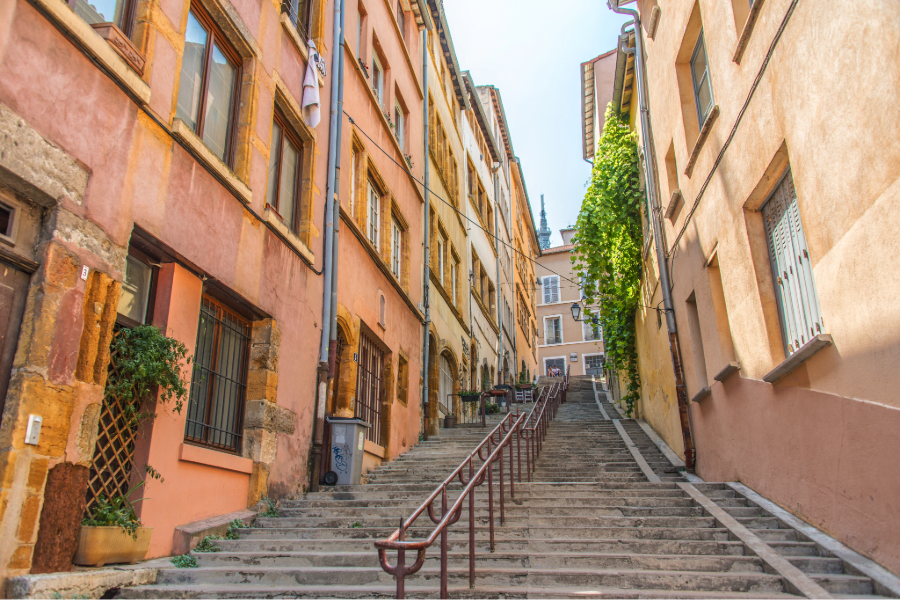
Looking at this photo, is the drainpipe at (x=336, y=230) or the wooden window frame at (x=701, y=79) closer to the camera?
the wooden window frame at (x=701, y=79)

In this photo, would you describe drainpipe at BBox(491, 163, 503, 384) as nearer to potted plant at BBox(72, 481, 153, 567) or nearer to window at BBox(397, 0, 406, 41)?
window at BBox(397, 0, 406, 41)

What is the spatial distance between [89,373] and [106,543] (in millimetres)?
1234

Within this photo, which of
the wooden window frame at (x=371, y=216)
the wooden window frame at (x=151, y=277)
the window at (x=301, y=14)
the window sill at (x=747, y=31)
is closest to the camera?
the wooden window frame at (x=151, y=277)

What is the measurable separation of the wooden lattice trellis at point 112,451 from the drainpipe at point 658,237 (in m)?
7.26

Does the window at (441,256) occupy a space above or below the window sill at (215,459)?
above

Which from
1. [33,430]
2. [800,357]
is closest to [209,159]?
[33,430]

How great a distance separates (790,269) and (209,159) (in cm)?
568

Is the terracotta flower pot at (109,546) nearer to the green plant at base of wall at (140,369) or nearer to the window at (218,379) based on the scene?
the green plant at base of wall at (140,369)

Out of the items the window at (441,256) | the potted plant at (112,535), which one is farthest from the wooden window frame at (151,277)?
the window at (441,256)

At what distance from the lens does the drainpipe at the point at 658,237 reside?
381 inches

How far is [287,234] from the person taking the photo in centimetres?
813

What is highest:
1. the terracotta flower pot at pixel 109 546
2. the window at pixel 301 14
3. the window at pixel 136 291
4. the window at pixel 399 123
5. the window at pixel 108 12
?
the window at pixel 399 123

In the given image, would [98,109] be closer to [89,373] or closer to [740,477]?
[89,373]

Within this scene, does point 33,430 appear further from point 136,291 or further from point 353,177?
point 353,177
